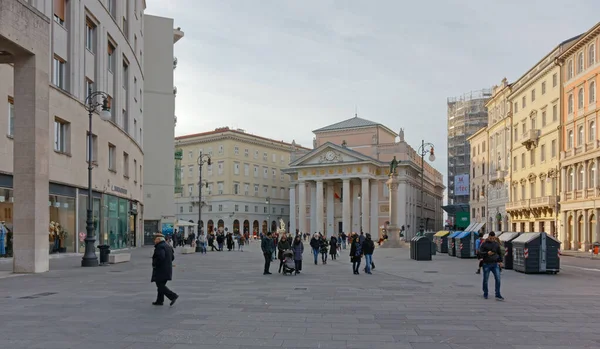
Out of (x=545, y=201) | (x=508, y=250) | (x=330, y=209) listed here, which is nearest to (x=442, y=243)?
(x=545, y=201)

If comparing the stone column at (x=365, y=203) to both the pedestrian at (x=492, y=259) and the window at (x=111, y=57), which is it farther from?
the pedestrian at (x=492, y=259)

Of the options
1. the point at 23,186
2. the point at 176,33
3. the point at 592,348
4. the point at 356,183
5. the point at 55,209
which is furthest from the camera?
the point at 356,183

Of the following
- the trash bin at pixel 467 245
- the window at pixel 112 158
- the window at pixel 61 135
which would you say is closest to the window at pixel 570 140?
the trash bin at pixel 467 245

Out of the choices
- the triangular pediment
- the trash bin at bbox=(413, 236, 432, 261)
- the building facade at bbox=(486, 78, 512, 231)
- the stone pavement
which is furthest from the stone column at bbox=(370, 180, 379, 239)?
the stone pavement

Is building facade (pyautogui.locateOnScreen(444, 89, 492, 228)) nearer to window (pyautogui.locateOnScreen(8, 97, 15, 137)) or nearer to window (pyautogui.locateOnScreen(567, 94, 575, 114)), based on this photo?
window (pyautogui.locateOnScreen(567, 94, 575, 114))

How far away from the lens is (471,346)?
27.8 ft

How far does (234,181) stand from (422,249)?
260 ft

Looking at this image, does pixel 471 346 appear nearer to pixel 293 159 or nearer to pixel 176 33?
pixel 176 33

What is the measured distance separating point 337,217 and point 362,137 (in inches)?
593

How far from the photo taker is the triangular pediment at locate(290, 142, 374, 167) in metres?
93.9

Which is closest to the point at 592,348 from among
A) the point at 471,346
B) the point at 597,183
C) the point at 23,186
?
the point at 471,346

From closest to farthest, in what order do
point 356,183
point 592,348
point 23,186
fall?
point 592,348 → point 23,186 → point 356,183

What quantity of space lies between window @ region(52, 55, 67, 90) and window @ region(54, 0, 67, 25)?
1981 mm

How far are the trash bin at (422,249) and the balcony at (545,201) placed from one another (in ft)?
86.6
